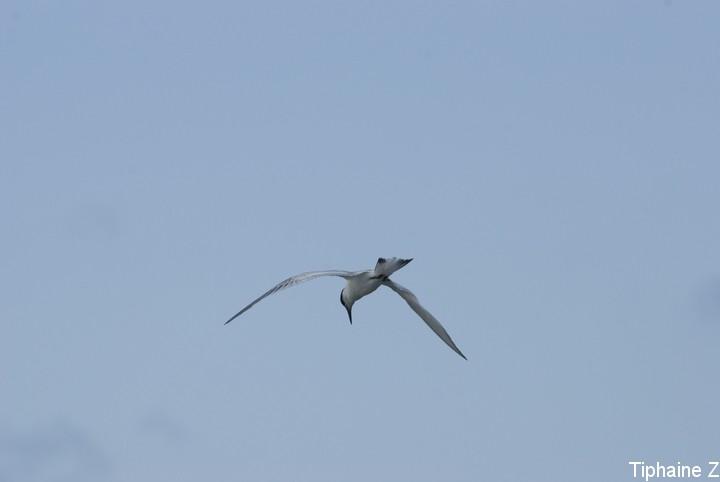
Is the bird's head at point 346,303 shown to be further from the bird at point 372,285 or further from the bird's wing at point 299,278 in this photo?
the bird's wing at point 299,278

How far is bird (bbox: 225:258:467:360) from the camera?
104 ft

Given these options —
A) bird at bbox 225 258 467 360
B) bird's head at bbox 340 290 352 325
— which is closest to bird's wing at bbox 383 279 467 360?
bird at bbox 225 258 467 360

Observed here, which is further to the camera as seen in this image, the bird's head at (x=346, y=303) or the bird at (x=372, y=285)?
the bird's head at (x=346, y=303)

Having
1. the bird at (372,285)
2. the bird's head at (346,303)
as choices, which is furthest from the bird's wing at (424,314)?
the bird's head at (346,303)

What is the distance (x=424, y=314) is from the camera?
119 feet

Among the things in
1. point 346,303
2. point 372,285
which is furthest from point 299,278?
point 346,303

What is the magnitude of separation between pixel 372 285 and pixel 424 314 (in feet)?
8.70

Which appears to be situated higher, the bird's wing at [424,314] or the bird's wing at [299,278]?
the bird's wing at [424,314]

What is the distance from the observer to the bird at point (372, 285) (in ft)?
104

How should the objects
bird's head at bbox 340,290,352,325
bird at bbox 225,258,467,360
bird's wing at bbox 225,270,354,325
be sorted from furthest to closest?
bird's head at bbox 340,290,352,325, bird at bbox 225,258,467,360, bird's wing at bbox 225,270,354,325

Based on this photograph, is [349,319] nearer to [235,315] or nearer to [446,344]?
[446,344]

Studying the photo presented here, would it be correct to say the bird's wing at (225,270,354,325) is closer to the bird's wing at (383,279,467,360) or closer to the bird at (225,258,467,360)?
the bird at (225,258,467,360)

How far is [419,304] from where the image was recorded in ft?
118

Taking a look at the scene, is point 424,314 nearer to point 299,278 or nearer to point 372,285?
point 372,285
